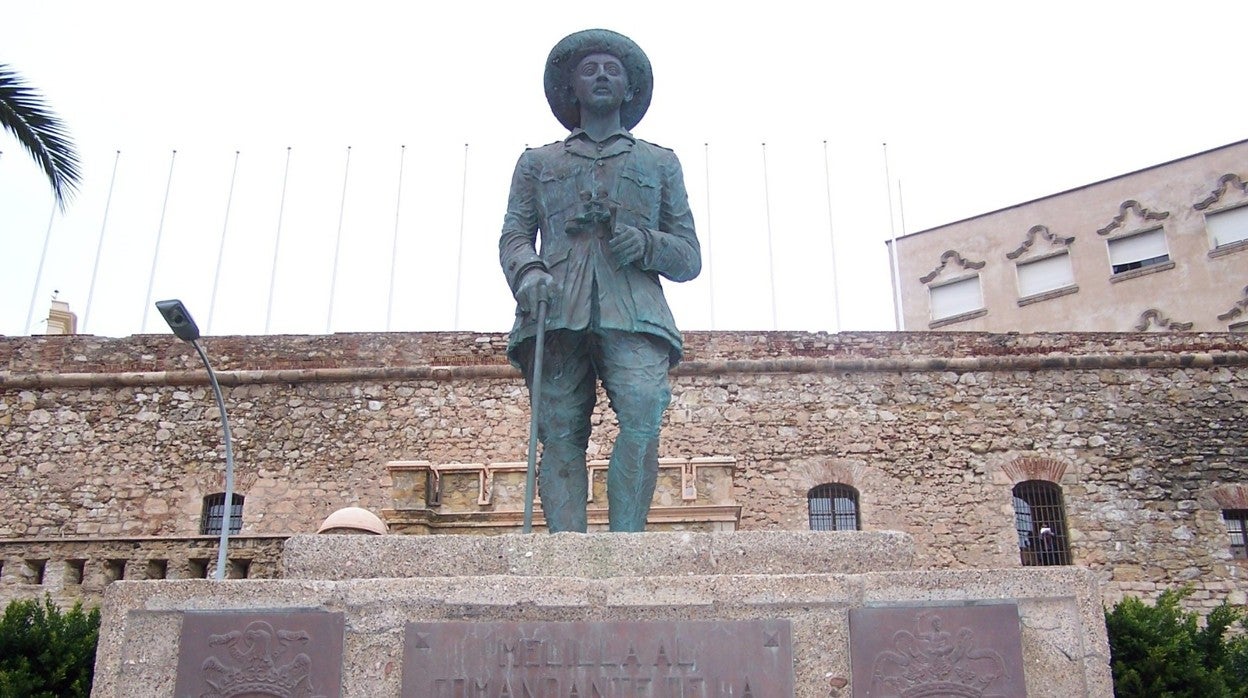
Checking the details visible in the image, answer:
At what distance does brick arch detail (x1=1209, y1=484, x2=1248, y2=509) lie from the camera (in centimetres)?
1712

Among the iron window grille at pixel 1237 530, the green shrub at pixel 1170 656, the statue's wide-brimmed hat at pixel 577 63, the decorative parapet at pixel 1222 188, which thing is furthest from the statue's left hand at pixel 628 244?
the decorative parapet at pixel 1222 188

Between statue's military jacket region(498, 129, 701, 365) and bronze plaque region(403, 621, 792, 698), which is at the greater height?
statue's military jacket region(498, 129, 701, 365)

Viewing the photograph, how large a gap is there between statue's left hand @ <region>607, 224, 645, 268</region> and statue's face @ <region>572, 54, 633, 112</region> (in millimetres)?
706

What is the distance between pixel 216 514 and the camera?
17.9 metres

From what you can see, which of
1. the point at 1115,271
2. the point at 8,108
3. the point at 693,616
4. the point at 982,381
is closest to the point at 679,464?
the point at 982,381

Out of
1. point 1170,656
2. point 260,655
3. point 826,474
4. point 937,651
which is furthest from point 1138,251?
point 260,655

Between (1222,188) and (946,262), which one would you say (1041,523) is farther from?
(1222,188)

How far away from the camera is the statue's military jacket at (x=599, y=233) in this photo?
493 centimetres

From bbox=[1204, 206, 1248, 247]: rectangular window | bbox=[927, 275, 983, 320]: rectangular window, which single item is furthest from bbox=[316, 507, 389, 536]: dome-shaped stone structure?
bbox=[1204, 206, 1248, 247]: rectangular window

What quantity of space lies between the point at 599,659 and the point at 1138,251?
24657 mm

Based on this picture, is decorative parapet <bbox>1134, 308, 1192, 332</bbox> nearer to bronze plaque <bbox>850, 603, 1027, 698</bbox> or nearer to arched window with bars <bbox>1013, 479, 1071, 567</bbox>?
arched window with bars <bbox>1013, 479, 1071, 567</bbox>

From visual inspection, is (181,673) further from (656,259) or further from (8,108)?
(8,108)

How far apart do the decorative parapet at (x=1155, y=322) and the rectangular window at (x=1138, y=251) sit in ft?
3.92

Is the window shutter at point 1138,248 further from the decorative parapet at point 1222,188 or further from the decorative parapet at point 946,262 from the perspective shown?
the decorative parapet at point 946,262
